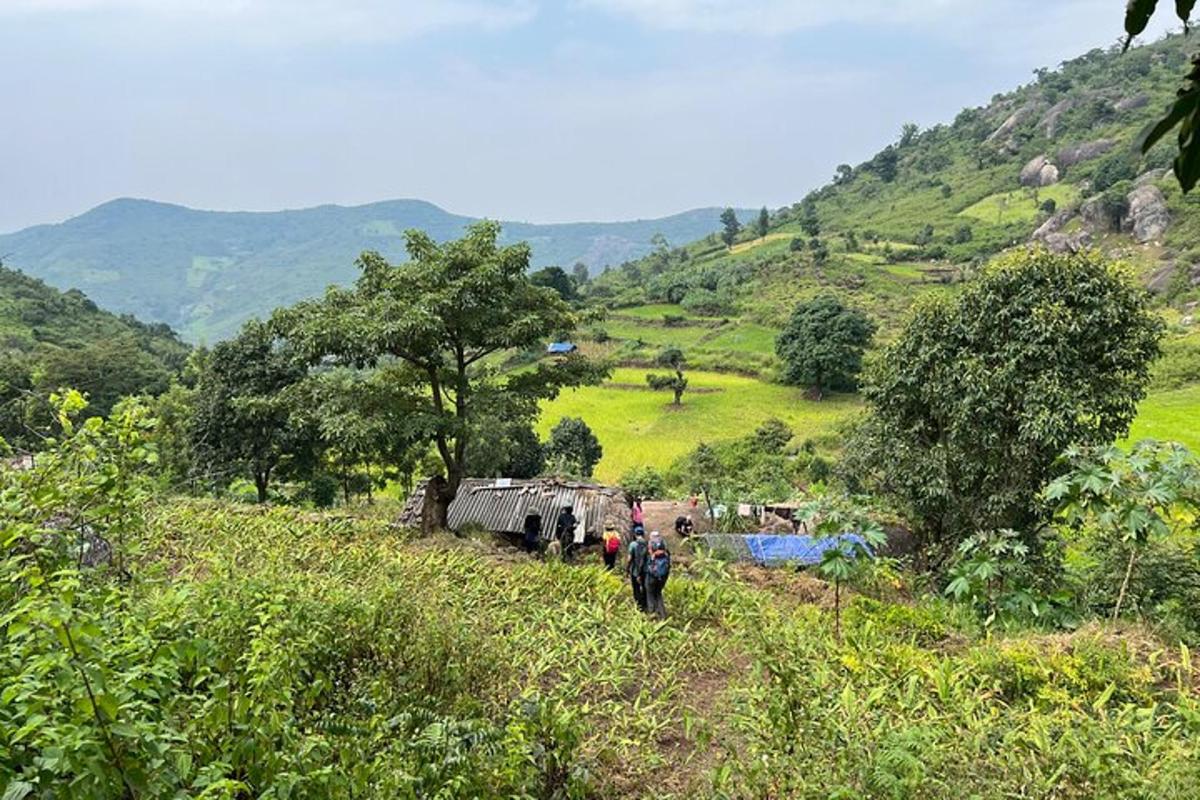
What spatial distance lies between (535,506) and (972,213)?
87.6m

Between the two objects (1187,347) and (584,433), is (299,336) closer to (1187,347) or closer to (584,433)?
(584,433)

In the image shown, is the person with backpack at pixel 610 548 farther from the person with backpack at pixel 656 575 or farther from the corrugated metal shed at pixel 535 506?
the corrugated metal shed at pixel 535 506

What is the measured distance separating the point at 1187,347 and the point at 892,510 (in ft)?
120

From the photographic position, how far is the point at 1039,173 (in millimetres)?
87688

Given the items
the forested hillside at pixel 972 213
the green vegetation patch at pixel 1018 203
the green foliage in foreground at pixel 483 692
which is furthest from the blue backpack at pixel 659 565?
the green vegetation patch at pixel 1018 203

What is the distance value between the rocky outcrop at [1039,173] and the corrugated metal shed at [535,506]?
91677 millimetres

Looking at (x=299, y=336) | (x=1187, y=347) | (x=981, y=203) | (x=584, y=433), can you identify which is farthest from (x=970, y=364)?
(x=981, y=203)

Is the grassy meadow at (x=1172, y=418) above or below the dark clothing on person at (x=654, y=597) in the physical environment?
below

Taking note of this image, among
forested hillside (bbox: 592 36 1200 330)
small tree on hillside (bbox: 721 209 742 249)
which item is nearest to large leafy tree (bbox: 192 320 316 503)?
forested hillside (bbox: 592 36 1200 330)

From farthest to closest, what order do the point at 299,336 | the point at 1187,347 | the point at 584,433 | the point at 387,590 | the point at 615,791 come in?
the point at 1187,347 → the point at 584,433 → the point at 299,336 → the point at 387,590 → the point at 615,791

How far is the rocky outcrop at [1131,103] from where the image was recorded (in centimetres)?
9231

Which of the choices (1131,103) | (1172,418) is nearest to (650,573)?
(1172,418)

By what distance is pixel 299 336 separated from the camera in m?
11.4

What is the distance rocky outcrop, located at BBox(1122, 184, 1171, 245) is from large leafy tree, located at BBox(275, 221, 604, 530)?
6839 centimetres
